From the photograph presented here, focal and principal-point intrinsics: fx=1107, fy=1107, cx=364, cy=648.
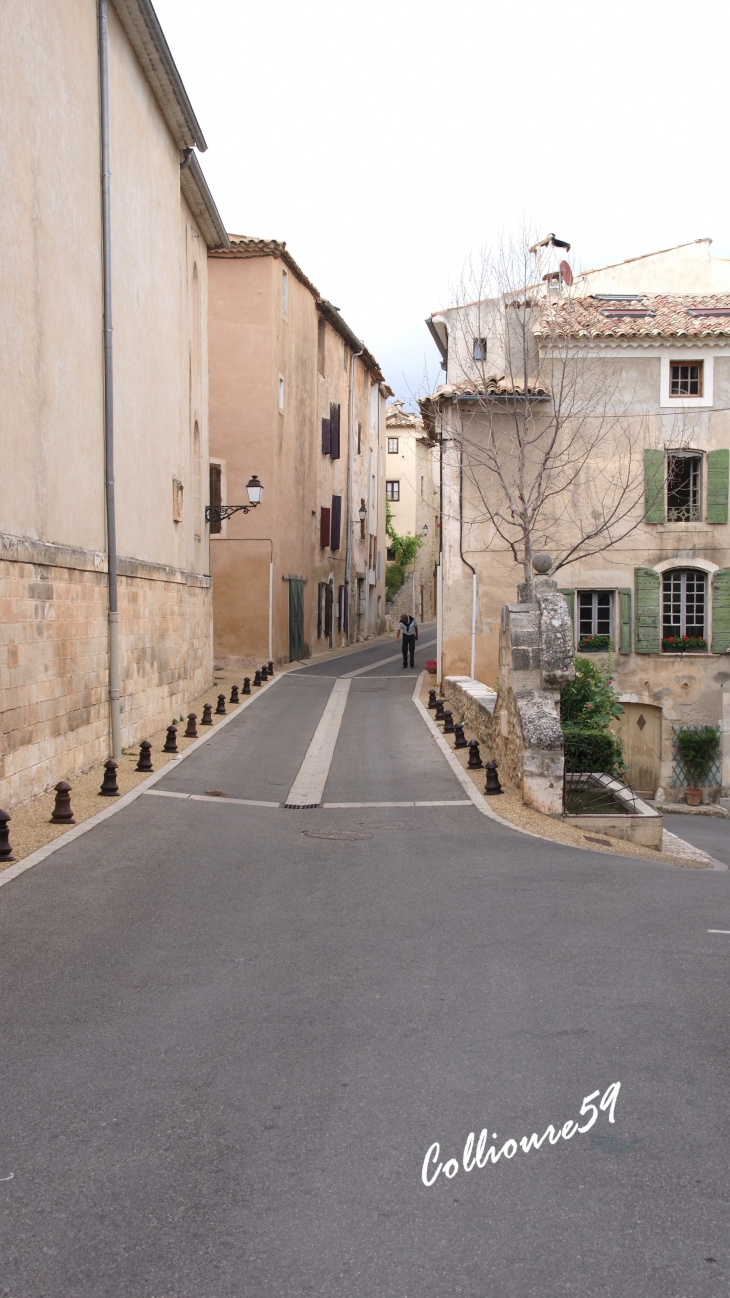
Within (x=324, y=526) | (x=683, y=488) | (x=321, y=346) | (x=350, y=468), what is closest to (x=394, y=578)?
(x=350, y=468)

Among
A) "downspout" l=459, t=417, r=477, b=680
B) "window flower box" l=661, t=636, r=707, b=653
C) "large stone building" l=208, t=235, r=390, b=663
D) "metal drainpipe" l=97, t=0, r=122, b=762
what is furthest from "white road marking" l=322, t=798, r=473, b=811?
"large stone building" l=208, t=235, r=390, b=663

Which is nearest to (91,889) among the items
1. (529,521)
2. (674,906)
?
(674,906)

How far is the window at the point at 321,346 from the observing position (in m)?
39.8

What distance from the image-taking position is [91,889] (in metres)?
7.95

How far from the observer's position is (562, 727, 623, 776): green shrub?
1441 cm

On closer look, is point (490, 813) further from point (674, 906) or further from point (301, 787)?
point (674, 906)

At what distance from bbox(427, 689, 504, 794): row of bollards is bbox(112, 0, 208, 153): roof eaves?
11482 millimetres

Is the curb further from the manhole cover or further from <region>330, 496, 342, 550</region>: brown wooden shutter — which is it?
<region>330, 496, 342, 550</region>: brown wooden shutter

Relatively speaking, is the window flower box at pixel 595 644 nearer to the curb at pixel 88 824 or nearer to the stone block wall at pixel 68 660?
the stone block wall at pixel 68 660

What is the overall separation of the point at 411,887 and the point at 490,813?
12.5 ft

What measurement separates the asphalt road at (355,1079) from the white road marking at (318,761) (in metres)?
4.11

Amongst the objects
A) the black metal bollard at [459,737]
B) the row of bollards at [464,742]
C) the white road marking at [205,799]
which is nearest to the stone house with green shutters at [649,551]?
the row of bollards at [464,742]

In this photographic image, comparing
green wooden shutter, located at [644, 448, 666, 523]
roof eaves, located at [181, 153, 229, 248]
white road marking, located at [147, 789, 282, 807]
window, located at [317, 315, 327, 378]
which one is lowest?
white road marking, located at [147, 789, 282, 807]

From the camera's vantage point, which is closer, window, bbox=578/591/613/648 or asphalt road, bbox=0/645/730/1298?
asphalt road, bbox=0/645/730/1298
